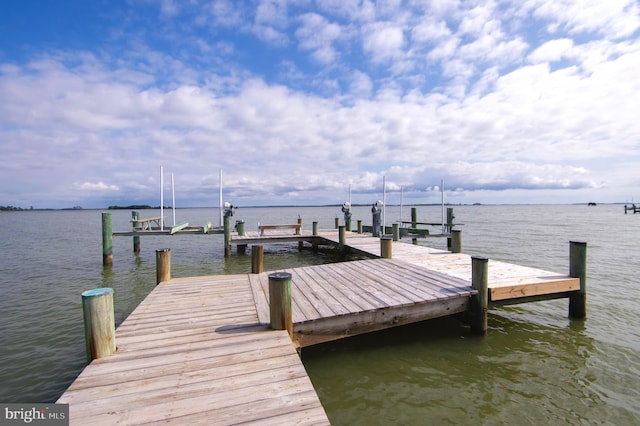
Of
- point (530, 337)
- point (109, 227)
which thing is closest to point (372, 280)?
point (530, 337)

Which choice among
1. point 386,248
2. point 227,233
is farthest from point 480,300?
point 227,233

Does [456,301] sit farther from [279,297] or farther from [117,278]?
[117,278]

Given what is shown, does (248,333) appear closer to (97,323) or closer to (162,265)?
(97,323)

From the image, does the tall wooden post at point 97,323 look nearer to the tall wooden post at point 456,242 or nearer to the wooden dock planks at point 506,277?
the wooden dock planks at point 506,277

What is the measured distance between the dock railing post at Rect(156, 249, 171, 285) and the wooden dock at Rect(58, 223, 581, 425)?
0.23m

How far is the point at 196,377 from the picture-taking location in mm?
3281

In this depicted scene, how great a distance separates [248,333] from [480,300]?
452 centimetres

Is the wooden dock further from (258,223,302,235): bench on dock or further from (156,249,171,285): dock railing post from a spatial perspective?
(258,223,302,235): bench on dock

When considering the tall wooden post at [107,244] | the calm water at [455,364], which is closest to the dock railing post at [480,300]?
the calm water at [455,364]

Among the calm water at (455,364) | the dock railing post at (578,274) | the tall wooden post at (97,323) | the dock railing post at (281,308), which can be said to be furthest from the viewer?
the dock railing post at (578,274)

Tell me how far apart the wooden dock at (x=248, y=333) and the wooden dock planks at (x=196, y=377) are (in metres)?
0.01

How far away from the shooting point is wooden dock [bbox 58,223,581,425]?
281 centimetres

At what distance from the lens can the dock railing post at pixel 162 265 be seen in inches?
277

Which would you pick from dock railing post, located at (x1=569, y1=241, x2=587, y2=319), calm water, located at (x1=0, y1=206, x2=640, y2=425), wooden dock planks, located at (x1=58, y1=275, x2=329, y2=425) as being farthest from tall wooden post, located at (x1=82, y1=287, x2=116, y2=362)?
dock railing post, located at (x1=569, y1=241, x2=587, y2=319)
